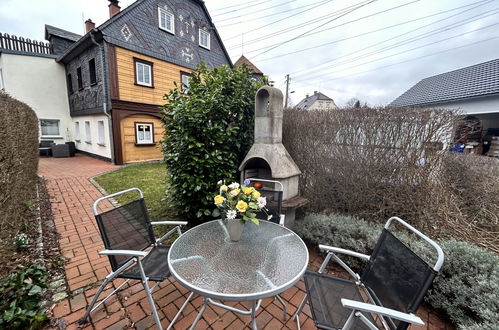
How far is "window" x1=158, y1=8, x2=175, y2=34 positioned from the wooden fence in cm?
813

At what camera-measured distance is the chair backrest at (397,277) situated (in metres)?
1.17

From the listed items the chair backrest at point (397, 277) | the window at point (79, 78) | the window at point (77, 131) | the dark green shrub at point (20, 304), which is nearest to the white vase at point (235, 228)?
the chair backrest at point (397, 277)

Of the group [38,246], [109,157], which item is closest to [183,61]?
[109,157]

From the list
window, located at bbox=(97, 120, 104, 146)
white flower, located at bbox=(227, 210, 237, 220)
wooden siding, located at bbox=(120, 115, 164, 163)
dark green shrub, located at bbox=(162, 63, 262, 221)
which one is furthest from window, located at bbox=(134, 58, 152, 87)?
white flower, located at bbox=(227, 210, 237, 220)

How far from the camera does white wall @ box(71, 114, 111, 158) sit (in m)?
9.01

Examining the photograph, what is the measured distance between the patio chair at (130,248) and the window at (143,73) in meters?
9.00

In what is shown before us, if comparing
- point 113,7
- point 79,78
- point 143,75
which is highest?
point 113,7

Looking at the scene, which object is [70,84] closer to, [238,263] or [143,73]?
[143,73]

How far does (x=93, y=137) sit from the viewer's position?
10.1 meters

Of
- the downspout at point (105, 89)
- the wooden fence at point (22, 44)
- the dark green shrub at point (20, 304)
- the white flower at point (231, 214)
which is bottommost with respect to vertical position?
the dark green shrub at point (20, 304)

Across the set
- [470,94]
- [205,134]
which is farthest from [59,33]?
[470,94]

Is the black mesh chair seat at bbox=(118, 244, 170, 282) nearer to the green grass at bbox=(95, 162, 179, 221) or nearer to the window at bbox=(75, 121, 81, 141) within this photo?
the green grass at bbox=(95, 162, 179, 221)

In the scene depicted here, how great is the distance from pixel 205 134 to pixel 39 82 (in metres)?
14.0

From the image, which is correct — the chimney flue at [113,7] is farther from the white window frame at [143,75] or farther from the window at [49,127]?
the window at [49,127]
